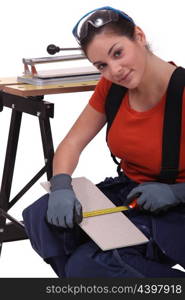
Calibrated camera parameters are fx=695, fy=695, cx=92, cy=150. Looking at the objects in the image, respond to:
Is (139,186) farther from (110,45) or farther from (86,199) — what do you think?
(110,45)

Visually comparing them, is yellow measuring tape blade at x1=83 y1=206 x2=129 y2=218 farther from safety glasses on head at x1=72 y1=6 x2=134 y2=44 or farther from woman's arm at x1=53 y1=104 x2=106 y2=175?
safety glasses on head at x1=72 y1=6 x2=134 y2=44

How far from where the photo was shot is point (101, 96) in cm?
285

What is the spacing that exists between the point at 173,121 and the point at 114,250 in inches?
21.1

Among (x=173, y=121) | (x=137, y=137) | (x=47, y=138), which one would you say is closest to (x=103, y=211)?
(x=137, y=137)

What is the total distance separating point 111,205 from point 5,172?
90 cm

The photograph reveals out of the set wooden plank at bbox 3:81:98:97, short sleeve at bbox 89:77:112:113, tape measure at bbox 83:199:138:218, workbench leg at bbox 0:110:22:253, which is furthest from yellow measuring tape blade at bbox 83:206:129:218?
workbench leg at bbox 0:110:22:253

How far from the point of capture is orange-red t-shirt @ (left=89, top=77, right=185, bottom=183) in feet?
8.68

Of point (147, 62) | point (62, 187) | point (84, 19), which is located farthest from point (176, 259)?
point (84, 19)

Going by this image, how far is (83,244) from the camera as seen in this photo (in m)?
2.60

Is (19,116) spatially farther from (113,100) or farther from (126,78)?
(126,78)

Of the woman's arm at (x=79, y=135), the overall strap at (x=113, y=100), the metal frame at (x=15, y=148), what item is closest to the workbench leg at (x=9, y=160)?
the metal frame at (x=15, y=148)

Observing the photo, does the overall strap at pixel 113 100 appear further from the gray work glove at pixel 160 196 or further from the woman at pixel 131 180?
the gray work glove at pixel 160 196

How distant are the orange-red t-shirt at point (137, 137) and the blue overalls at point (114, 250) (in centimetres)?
18

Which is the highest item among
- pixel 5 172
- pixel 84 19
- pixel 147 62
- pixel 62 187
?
pixel 84 19
